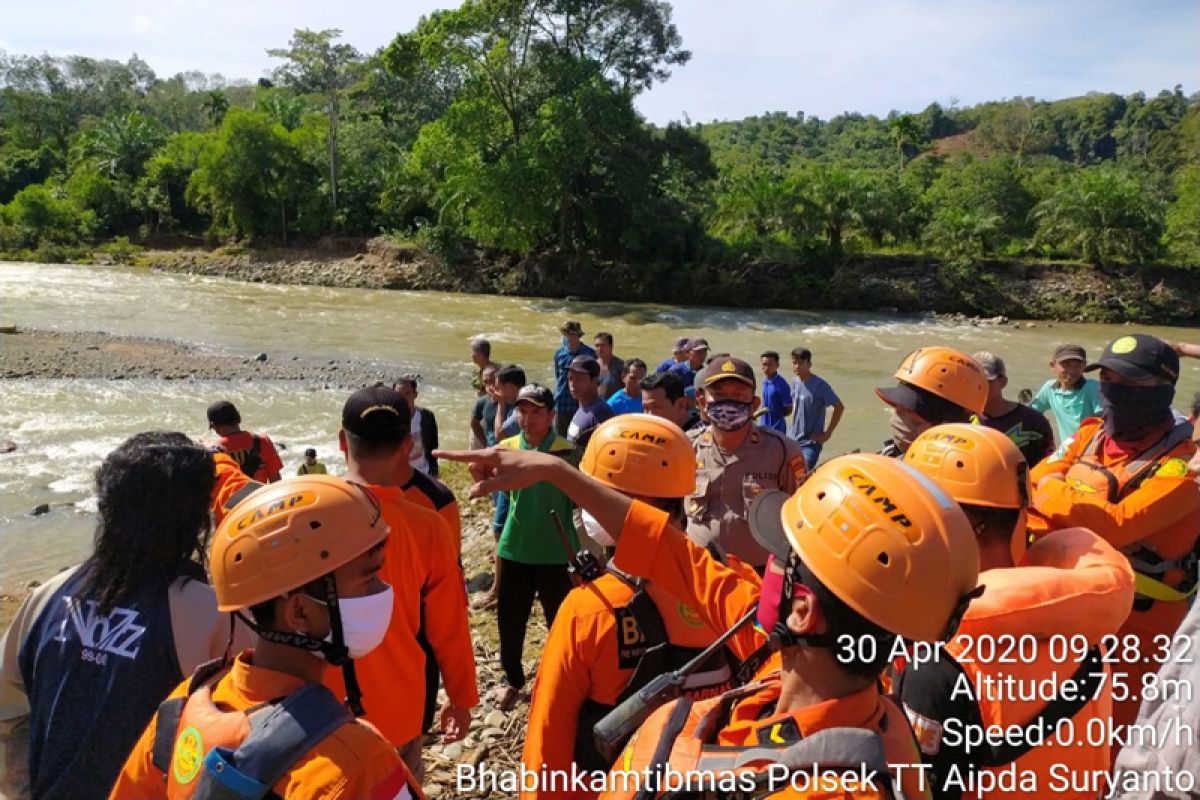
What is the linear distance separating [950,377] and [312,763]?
2749mm

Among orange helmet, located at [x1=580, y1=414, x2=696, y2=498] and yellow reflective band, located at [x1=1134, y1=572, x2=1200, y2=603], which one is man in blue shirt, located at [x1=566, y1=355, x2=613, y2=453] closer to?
orange helmet, located at [x1=580, y1=414, x2=696, y2=498]

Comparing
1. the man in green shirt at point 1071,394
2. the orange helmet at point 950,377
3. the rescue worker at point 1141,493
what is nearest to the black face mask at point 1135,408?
the rescue worker at point 1141,493

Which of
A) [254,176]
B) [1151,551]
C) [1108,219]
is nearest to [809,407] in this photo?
[1151,551]

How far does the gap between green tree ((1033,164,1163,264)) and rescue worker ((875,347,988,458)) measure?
29813mm

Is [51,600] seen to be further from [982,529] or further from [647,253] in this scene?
[647,253]

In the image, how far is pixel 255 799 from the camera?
1425mm

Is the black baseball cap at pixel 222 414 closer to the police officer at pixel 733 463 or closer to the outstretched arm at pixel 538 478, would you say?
the police officer at pixel 733 463

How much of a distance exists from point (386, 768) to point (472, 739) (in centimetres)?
275

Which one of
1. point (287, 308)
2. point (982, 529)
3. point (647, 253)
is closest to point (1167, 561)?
point (982, 529)

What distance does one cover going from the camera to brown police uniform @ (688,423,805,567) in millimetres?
3922

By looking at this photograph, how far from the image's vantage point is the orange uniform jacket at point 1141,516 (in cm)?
269

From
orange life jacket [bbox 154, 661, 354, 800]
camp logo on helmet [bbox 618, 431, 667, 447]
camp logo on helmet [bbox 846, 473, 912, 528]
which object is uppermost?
camp logo on helmet [bbox 846, 473, 912, 528]

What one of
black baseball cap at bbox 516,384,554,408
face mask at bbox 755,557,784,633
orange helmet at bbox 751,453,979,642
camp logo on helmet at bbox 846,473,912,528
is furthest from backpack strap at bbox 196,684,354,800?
black baseball cap at bbox 516,384,554,408

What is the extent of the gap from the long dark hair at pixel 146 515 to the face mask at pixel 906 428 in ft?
8.57
